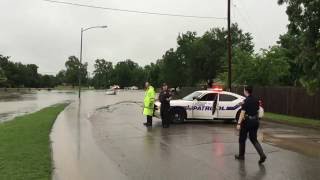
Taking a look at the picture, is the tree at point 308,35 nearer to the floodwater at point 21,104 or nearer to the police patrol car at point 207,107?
the police patrol car at point 207,107

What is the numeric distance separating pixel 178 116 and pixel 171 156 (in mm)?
10303

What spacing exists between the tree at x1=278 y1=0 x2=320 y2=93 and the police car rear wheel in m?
5.82

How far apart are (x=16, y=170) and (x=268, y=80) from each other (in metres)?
37.3

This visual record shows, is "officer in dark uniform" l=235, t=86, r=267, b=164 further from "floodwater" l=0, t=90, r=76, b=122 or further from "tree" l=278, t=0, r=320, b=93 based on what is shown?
"floodwater" l=0, t=90, r=76, b=122

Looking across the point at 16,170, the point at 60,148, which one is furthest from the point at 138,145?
the point at 16,170

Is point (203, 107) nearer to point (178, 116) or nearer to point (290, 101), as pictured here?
point (178, 116)

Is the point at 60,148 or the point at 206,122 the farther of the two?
the point at 206,122

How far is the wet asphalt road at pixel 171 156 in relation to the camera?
1066 cm

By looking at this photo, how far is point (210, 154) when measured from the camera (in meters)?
13.5

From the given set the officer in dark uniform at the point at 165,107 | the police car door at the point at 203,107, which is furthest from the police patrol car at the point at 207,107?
the officer in dark uniform at the point at 165,107

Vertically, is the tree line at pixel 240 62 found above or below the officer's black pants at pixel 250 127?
above

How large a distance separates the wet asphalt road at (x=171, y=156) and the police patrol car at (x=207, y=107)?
3.25 meters

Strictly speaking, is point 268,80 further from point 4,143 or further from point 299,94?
point 4,143

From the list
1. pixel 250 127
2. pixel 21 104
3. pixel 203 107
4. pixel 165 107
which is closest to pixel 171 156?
pixel 250 127
